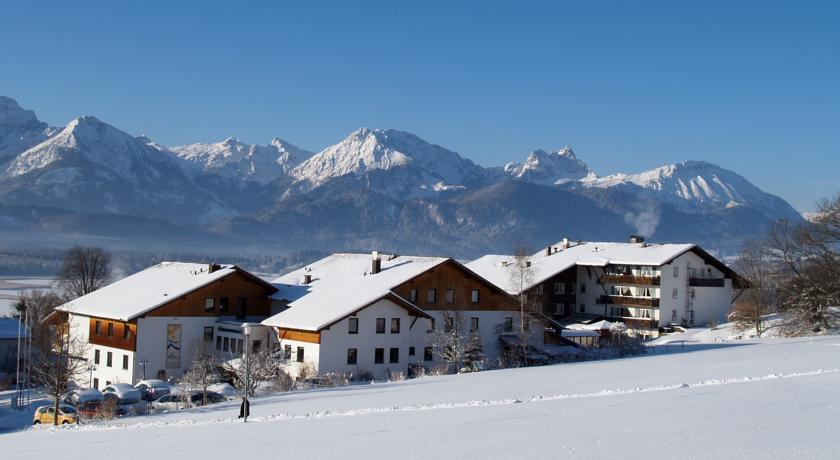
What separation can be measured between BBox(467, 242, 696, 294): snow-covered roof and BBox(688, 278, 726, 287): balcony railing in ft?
10.3

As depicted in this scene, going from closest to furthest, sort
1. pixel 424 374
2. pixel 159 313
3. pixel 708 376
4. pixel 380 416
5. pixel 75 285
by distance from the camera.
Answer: pixel 380 416 < pixel 708 376 < pixel 424 374 < pixel 159 313 < pixel 75 285

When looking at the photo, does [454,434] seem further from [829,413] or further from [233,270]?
[233,270]

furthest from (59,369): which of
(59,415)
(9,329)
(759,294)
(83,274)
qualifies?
(83,274)

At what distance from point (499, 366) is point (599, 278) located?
118 ft

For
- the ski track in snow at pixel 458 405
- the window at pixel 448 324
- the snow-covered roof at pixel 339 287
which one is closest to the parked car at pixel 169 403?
the ski track in snow at pixel 458 405

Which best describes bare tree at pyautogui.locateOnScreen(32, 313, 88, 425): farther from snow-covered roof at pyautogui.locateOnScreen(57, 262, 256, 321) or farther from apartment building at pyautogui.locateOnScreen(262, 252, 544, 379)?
apartment building at pyautogui.locateOnScreen(262, 252, 544, 379)

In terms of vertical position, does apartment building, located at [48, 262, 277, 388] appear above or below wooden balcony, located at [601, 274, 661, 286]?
below

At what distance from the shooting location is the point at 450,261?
60156 millimetres

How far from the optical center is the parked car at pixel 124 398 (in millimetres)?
42844

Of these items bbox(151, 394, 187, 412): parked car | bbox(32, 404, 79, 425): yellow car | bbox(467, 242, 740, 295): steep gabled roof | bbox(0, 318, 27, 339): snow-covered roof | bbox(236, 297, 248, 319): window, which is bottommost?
bbox(32, 404, 79, 425): yellow car

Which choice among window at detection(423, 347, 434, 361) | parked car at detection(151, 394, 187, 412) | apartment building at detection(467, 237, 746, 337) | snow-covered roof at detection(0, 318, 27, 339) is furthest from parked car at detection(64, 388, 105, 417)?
apartment building at detection(467, 237, 746, 337)

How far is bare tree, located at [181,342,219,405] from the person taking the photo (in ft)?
145

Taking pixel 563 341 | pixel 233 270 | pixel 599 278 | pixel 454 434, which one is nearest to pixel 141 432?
pixel 454 434

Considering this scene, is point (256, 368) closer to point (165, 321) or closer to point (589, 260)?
point (165, 321)
